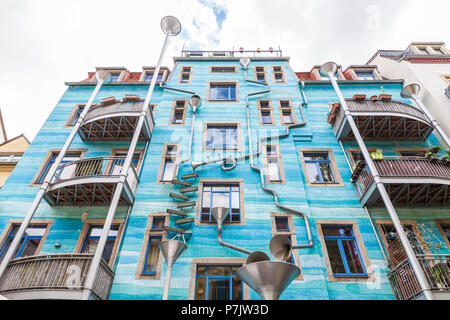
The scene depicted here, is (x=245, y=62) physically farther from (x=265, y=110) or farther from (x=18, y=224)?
(x=18, y=224)

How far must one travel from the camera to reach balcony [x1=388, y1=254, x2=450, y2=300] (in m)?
8.24

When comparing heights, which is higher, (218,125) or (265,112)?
(265,112)

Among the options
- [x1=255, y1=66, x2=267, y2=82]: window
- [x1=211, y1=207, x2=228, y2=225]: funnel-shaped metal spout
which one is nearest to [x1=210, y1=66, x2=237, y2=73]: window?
[x1=255, y1=66, x2=267, y2=82]: window

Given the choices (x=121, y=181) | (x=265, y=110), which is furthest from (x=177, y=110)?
(x=121, y=181)

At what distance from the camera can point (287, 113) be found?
655 inches

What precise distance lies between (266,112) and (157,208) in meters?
8.80

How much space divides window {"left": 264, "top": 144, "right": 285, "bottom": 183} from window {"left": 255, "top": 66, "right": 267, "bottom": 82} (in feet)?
21.3

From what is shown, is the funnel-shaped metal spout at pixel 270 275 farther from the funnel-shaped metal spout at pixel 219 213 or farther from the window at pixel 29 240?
the window at pixel 29 240

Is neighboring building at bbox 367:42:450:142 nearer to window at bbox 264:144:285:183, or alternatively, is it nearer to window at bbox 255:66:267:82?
window at bbox 255:66:267:82

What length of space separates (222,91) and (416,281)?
14020mm

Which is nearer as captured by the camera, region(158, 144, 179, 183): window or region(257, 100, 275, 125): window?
region(158, 144, 179, 183): window

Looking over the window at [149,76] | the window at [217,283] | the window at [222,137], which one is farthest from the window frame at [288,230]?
the window at [149,76]
